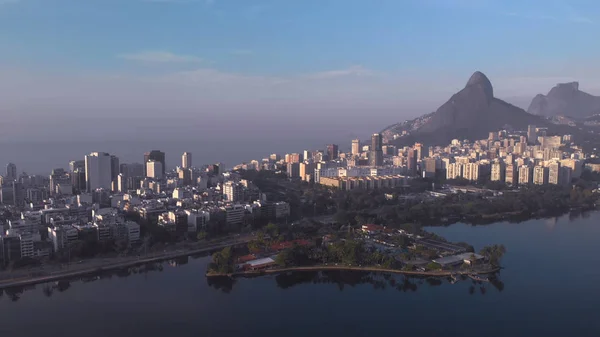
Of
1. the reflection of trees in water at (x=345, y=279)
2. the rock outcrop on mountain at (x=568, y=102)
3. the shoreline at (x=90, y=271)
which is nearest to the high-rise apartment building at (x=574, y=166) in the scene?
the reflection of trees in water at (x=345, y=279)

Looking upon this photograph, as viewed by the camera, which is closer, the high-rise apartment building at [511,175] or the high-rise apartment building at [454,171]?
the high-rise apartment building at [511,175]

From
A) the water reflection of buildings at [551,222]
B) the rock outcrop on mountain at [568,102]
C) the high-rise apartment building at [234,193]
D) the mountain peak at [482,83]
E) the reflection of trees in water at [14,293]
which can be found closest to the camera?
the reflection of trees in water at [14,293]

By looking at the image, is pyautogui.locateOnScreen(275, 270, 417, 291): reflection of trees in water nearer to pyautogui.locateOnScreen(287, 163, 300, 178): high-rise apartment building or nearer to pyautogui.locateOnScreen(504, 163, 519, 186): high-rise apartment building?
pyautogui.locateOnScreen(504, 163, 519, 186): high-rise apartment building

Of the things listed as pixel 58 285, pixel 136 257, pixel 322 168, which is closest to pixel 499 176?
pixel 322 168

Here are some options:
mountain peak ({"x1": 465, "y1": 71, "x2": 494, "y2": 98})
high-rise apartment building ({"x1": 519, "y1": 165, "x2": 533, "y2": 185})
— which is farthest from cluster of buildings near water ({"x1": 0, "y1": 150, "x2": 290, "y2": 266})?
mountain peak ({"x1": 465, "y1": 71, "x2": 494, "y2": 98})

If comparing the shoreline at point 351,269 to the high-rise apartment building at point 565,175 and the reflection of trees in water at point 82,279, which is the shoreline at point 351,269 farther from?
the high-rise apartment building at point 565,175

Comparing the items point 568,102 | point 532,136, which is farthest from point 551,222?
point 568,102
